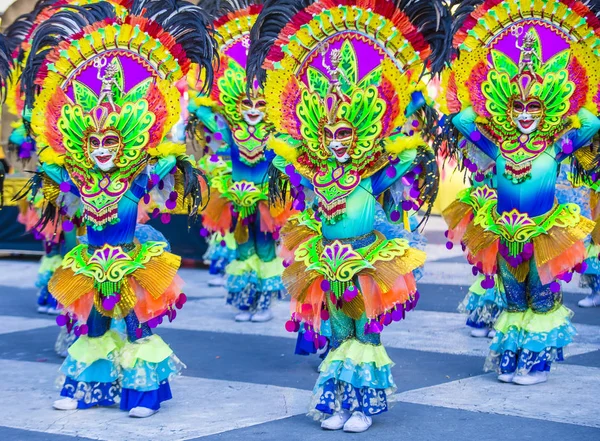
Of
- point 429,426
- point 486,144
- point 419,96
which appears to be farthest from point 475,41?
point 429,426

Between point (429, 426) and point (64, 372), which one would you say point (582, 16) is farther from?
point (64, 372)

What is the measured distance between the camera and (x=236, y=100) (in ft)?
31.2

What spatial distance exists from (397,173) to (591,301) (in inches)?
191

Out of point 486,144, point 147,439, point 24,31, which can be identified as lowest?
point 147,439

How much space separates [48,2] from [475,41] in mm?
3331

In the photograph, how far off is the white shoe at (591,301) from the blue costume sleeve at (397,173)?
15.5 ft

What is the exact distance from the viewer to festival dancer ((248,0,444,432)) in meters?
6.00

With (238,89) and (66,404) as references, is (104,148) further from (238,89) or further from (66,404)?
(238,89)

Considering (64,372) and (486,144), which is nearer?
(64,372)

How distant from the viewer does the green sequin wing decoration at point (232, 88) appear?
952 cm

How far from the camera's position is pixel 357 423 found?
595cm

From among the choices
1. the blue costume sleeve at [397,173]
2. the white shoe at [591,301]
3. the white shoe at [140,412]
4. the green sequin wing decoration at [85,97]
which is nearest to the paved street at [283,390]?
the white shoe at [140,412]

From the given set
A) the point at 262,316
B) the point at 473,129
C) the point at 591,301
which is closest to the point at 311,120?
the point at 473,129

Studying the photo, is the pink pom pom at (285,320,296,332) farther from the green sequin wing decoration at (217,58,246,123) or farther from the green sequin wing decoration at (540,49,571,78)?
the green sequin wing decoration at (217,58,246,123)
